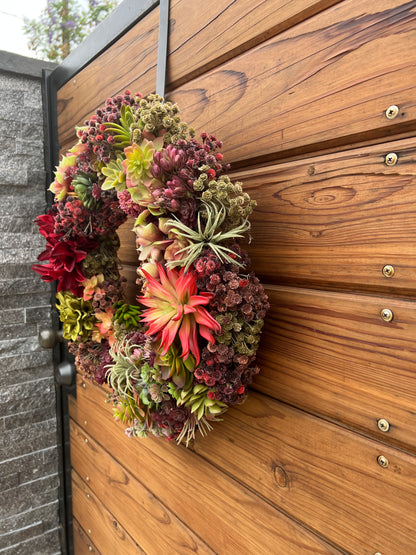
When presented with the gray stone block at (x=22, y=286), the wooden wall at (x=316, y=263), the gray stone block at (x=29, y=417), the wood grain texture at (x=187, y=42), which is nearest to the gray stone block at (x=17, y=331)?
the gray stone block at (x=22, y=286)

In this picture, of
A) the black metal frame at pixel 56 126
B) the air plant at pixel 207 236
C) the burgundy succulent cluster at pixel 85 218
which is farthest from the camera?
the black metal frame at pixel 56 126

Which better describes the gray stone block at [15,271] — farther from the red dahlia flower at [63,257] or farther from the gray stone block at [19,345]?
the red dahlia flower at [63,257]

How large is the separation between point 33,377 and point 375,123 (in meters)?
1.44

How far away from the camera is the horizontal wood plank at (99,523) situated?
121 centimetres

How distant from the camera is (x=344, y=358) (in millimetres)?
589

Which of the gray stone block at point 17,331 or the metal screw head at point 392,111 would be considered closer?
the metal screw head at point 392,111

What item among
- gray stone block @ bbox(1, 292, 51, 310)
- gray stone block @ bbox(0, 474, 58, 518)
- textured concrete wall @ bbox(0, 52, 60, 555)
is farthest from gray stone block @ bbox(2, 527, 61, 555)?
gray stone block @ bbox(1, 292, 51, 310)

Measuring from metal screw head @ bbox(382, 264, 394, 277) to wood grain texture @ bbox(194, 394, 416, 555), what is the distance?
9.0 inches

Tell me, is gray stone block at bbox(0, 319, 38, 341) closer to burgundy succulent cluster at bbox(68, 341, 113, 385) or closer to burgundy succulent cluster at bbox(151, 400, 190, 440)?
burgundy succulent cluster at bbox(68, 341, 113, 385)

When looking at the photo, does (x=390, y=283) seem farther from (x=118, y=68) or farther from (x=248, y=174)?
(x=118, y=68)

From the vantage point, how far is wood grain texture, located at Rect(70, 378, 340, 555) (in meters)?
0.69

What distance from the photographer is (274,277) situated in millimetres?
701

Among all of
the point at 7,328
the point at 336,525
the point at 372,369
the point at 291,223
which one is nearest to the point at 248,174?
the point at 291,223

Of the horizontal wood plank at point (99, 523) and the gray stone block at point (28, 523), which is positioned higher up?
the horizontal wood plank at point (99, 523)
